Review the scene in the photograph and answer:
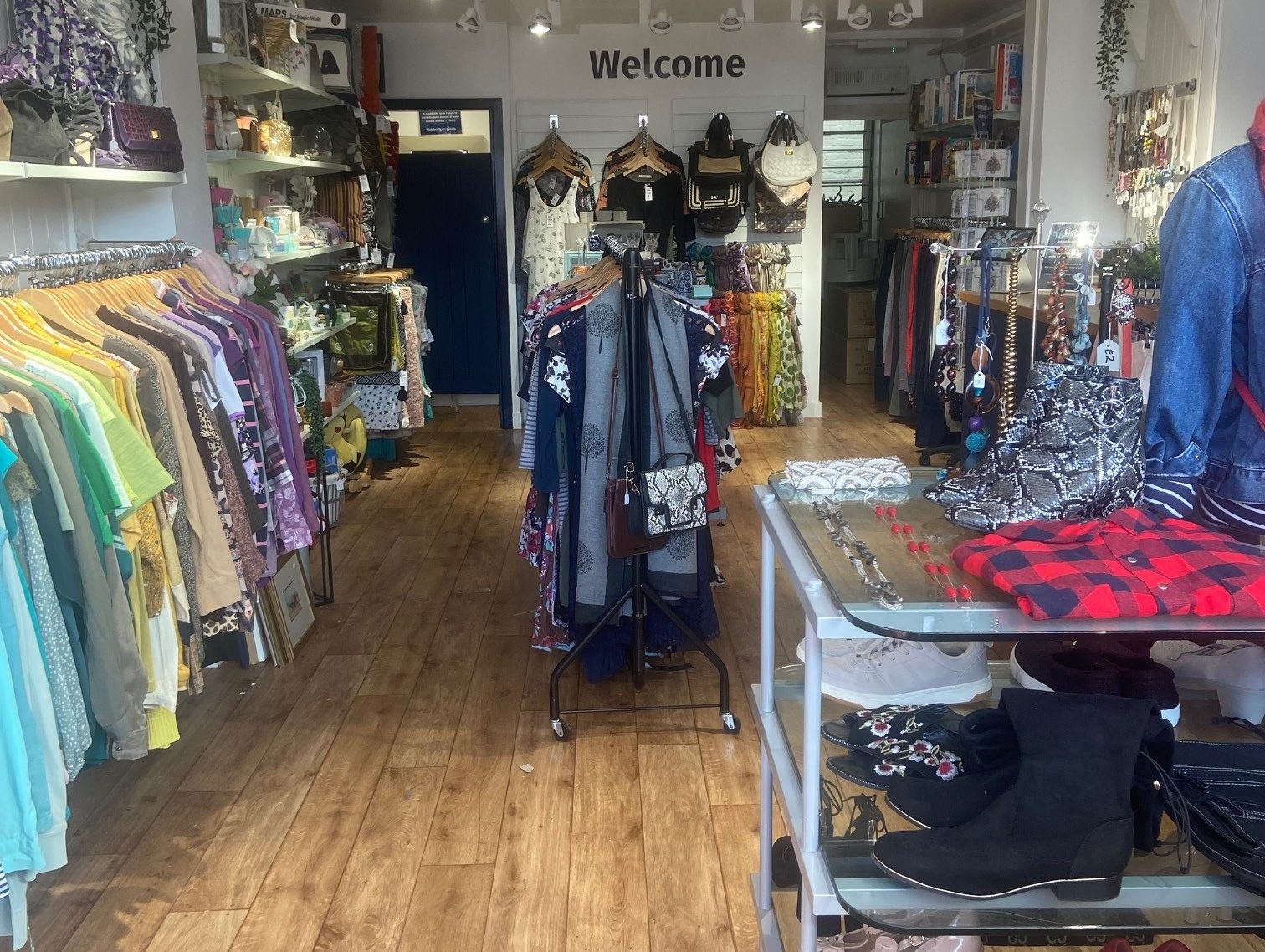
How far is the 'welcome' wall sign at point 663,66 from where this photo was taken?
7.58 metres

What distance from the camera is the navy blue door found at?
26.9 ft

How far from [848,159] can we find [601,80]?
3530 millimetres

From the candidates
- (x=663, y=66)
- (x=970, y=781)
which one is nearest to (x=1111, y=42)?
(x=663, y=66)

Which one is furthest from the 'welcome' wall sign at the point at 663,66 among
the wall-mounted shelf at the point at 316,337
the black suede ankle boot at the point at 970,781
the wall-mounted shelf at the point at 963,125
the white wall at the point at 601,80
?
the black suede ankle boot at the point at 970,781

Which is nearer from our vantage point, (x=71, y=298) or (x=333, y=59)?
(x=71, y=298)

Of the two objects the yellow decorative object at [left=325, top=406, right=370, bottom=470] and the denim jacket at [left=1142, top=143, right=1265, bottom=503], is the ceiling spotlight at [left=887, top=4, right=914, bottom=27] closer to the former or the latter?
the yellow decorative object at [left=325, top=406, right=370, bottom=470]

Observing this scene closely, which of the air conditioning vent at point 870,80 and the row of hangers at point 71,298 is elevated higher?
the air conditioning vent at point 870,80

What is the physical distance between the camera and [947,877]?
1.29 meters

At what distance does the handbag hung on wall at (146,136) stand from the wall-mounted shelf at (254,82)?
0.95 meters

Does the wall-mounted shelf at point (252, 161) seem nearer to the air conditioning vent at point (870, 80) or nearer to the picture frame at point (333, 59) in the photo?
the picture frame at point (333, 59)

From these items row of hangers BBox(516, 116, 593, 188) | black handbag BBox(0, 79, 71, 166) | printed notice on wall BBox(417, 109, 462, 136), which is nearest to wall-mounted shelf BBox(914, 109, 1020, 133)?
row of hangers BBox(516, 116, 593, 188)

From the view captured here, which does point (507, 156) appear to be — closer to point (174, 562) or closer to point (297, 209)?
point (297, 209)

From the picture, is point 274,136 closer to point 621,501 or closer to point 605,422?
point 605,422

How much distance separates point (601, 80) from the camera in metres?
7.61
